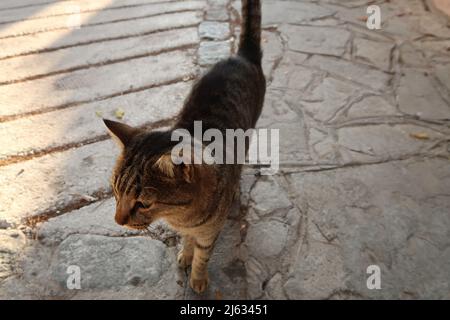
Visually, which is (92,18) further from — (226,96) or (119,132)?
(119,132)

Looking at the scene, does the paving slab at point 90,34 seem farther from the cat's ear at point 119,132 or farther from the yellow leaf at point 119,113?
the cat's ear at point 119,132

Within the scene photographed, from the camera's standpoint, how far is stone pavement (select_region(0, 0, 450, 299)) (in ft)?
6.99

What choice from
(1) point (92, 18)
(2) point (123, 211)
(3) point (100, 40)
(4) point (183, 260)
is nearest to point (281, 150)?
(4) point (183, 260)

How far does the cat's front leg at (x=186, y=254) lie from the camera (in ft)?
6.95

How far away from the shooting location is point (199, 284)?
2.04m

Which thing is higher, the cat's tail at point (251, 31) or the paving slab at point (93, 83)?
the cat's tail at point (251, 31)

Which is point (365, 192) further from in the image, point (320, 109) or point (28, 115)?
point (28, 115)

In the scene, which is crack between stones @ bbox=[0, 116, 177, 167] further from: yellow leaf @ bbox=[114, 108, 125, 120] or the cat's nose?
the cat's nose

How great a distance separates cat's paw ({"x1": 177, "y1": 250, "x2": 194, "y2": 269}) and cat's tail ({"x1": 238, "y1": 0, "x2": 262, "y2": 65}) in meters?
1.33

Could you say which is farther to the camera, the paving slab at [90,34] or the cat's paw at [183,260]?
the paving slab at [90,34]

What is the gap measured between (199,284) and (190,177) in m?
0.73

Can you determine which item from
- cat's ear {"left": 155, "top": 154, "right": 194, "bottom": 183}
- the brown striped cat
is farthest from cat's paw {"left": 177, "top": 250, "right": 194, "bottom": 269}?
cat's ear {"left": 155, "top": 154, "right": 194, "bottom": 183}

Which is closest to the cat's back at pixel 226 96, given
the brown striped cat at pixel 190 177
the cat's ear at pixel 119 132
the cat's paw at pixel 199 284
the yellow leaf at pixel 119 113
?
the brown striped cat at pixel 190 177

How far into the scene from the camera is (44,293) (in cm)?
203
